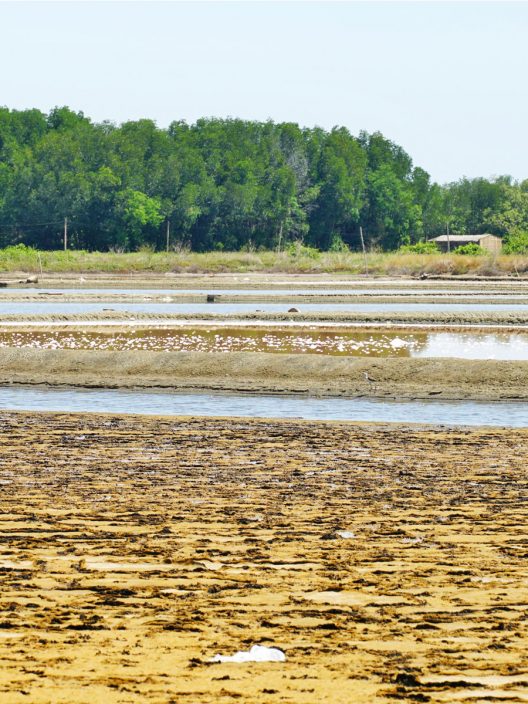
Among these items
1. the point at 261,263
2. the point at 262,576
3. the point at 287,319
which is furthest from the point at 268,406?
the point at 261,263

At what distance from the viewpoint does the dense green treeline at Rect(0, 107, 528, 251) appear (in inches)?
4653

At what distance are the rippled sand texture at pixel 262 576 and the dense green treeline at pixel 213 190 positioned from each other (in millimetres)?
89399

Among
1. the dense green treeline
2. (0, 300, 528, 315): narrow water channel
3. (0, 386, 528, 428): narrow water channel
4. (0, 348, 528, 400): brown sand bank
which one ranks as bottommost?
(0, 386, 528, 428): narrow water channel

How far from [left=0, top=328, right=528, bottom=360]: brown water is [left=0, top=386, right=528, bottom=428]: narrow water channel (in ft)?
24.5

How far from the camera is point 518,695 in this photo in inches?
211

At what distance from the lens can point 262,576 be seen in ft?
25.0

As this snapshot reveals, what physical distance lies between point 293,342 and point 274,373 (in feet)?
29.4

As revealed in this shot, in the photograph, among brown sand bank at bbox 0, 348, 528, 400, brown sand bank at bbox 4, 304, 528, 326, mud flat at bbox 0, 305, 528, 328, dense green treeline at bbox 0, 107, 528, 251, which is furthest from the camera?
dense green treeline at bbox 0, 107, 528, 251

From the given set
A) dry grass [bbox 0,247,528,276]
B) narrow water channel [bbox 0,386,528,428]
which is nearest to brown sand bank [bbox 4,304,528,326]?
narrow water channel [bbox 0,386,528,428]

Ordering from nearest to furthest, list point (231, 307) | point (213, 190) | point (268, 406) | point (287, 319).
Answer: point (268, 406) → point (287, 319) → point (231, 307) → point (213, 190)

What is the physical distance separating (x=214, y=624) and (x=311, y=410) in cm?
1306

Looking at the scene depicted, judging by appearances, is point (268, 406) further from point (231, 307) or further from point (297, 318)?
point (231, 307)

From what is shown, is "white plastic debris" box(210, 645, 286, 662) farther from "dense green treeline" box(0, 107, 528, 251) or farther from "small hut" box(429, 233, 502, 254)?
"small hut" box(429, 233, 502, 254)

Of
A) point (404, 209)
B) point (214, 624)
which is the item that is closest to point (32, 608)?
point (214, 624)
